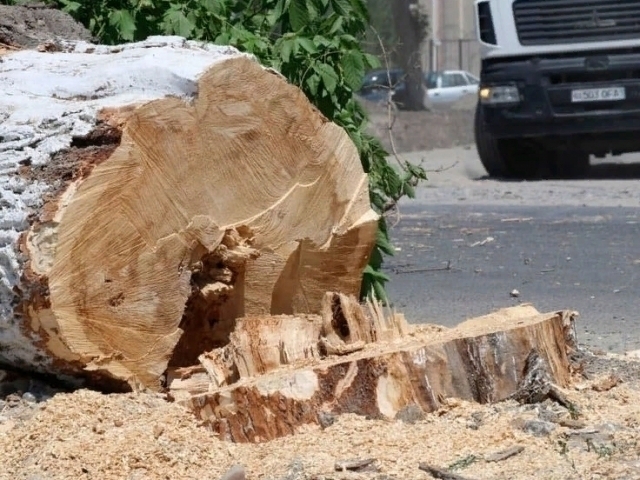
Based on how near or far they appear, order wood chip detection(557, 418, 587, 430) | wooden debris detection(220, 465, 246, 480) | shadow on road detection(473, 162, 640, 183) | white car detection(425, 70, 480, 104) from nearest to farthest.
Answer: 1. wooden debris detection(220, 465, 246, 480)
2. wood chip detection(557, 418, 587, 430)
3. shadow on road detection(473, 162, 640, 183)
4. white car detection(425, 70, 480, 104)

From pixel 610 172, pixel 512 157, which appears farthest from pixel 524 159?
pixel 610 172

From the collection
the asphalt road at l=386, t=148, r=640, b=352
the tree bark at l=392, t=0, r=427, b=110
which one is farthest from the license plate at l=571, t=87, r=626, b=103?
the tree bark at l=392, t=0, r=427, b=110

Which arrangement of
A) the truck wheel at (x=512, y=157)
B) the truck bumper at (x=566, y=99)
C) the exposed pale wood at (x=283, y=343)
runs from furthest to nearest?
the truck wheel at (x=512, y=157), the truck bumper at (x=566, y=99), the exposed pale wood at (x=283, y=343)

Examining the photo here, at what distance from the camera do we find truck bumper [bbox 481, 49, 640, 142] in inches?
463

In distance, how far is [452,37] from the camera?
39000 mm

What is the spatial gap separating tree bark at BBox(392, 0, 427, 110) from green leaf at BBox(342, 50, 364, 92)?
18.1 m

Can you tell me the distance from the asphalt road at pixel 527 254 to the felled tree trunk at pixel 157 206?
151 cm

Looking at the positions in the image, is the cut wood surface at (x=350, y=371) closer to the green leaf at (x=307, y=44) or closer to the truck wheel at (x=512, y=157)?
the green leaf at (x=307, y=44)

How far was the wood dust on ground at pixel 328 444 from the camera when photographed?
3.29 metres

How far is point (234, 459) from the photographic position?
3.42 m

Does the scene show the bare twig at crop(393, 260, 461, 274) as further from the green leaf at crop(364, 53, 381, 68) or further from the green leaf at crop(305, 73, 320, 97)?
the green leaf at crop(305, 73, 320, 97)

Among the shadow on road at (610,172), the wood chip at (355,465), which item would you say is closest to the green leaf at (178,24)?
the wood chip at (355,465)

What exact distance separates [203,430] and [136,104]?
36.5 inches

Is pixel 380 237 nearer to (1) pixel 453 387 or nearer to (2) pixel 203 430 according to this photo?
(1) pixel 453 387
